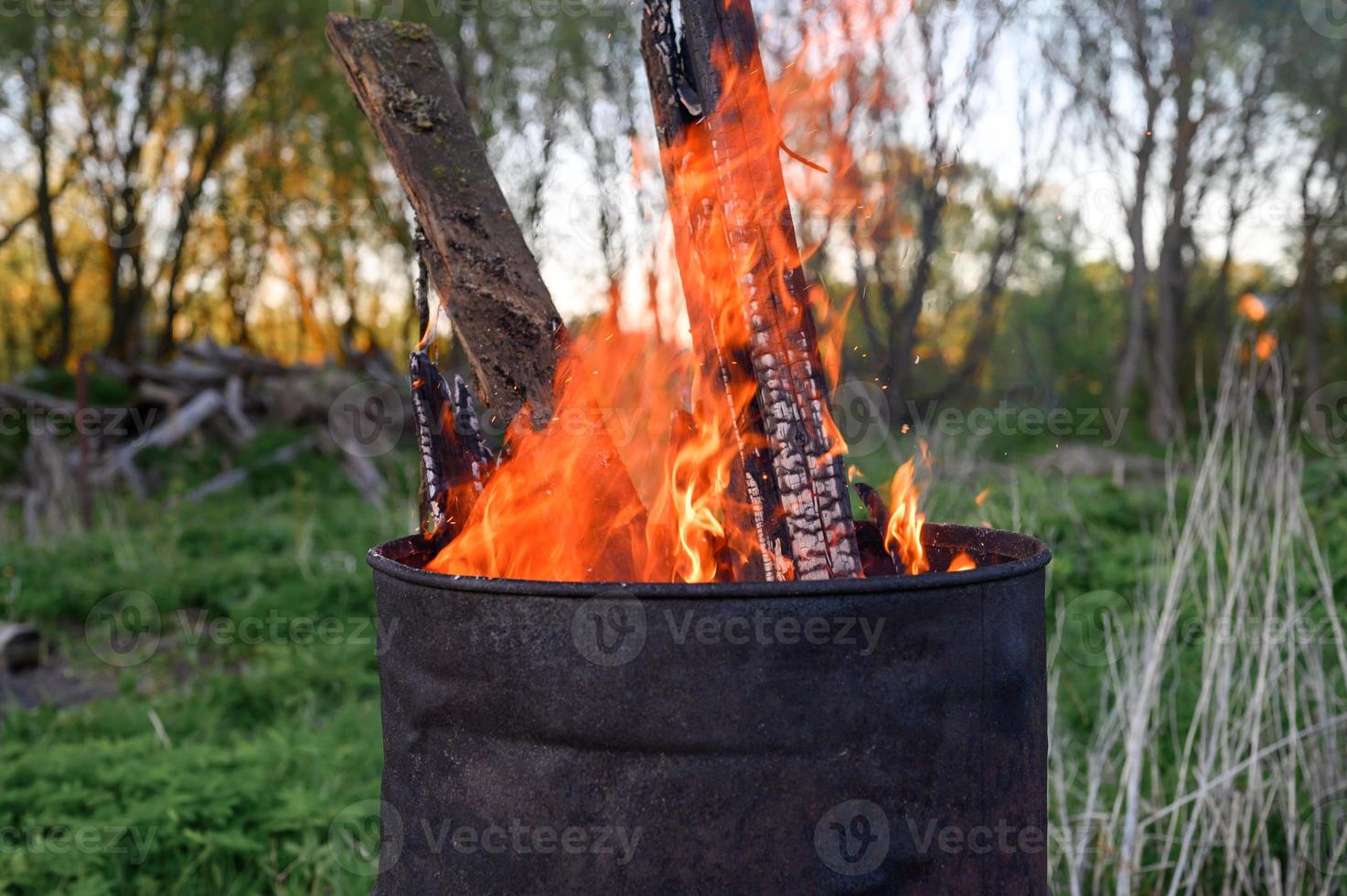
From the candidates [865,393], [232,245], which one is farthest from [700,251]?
[232,245]

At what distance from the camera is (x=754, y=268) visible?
6.23 feet

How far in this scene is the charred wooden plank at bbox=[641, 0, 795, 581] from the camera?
76.0 inches

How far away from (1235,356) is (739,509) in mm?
2155

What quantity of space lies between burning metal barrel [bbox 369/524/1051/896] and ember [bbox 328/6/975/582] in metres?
0.40
